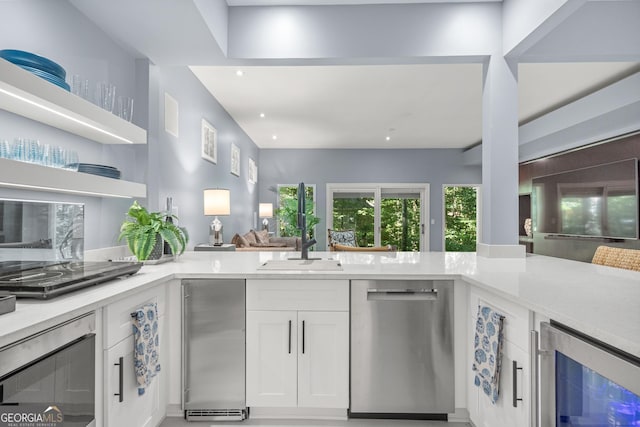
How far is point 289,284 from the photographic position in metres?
1.94

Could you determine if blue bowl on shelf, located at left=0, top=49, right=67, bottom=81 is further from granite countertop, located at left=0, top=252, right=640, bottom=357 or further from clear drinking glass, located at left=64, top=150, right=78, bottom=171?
granite countertop, located at left=0, top=252, right=640, bottom=357

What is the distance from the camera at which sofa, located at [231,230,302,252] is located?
16.3 feet

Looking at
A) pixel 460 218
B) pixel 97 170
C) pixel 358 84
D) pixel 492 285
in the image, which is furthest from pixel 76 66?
pixel 460 218

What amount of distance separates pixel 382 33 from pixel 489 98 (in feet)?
2.97

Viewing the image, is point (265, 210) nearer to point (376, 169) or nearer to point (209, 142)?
point (376, 169)

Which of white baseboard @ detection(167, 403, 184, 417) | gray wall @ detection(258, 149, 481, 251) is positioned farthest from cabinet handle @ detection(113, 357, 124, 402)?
gray wall @ detection(258, 149, 481, 251)

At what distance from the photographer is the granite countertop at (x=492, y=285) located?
0.99 m

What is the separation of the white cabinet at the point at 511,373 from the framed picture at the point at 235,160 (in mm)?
4785

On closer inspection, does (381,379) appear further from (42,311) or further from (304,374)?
(42,311)

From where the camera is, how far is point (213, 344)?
77.0 inches

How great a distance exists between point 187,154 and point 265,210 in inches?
169

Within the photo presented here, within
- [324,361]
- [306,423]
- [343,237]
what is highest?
[343,237]

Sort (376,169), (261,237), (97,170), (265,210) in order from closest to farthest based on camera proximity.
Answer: (97,170), (261,237), (265,210), (376,169)

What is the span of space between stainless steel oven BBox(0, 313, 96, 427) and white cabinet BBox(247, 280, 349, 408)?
817 mm
